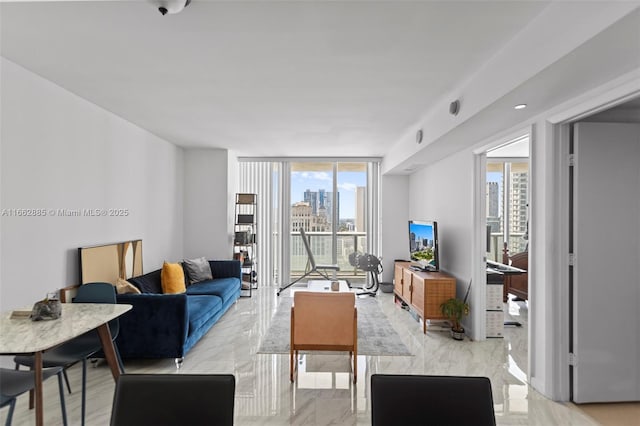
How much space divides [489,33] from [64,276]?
3.93 meters

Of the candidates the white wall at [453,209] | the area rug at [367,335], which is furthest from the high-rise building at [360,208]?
the area rug at [367,335]

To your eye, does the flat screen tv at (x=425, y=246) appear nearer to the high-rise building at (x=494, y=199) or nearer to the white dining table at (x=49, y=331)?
the high-rise building at (x=494, y=199)

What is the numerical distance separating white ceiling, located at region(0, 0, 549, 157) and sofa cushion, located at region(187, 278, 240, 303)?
2.24m

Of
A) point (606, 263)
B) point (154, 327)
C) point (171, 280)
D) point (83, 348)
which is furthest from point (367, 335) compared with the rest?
point (83, 348)

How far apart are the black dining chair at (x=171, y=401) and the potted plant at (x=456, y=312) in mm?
3446

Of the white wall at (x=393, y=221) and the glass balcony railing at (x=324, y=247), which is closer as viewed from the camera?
the white wall at (x=393, y=221)

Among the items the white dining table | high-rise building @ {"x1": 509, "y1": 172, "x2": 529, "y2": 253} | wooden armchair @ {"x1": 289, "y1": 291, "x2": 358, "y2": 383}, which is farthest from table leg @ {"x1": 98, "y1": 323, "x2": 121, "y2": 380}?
high-rise building @ {"x1": 509, "y1": 172, "x2": 529, "y2": 253}

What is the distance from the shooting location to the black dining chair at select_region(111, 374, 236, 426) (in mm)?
1092

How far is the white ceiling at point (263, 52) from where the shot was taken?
6.28ft

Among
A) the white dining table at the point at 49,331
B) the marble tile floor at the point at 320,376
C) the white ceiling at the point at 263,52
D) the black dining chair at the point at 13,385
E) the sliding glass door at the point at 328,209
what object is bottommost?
the marble tile floor at the point at 320,376

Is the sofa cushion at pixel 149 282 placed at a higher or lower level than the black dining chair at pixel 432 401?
lower

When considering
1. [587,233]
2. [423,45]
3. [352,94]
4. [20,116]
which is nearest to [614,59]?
[423,45]

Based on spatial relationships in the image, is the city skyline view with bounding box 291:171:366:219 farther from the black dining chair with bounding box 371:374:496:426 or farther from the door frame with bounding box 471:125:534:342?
the black dining chair with bounding box 371:374:496:426

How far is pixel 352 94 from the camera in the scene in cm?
318
